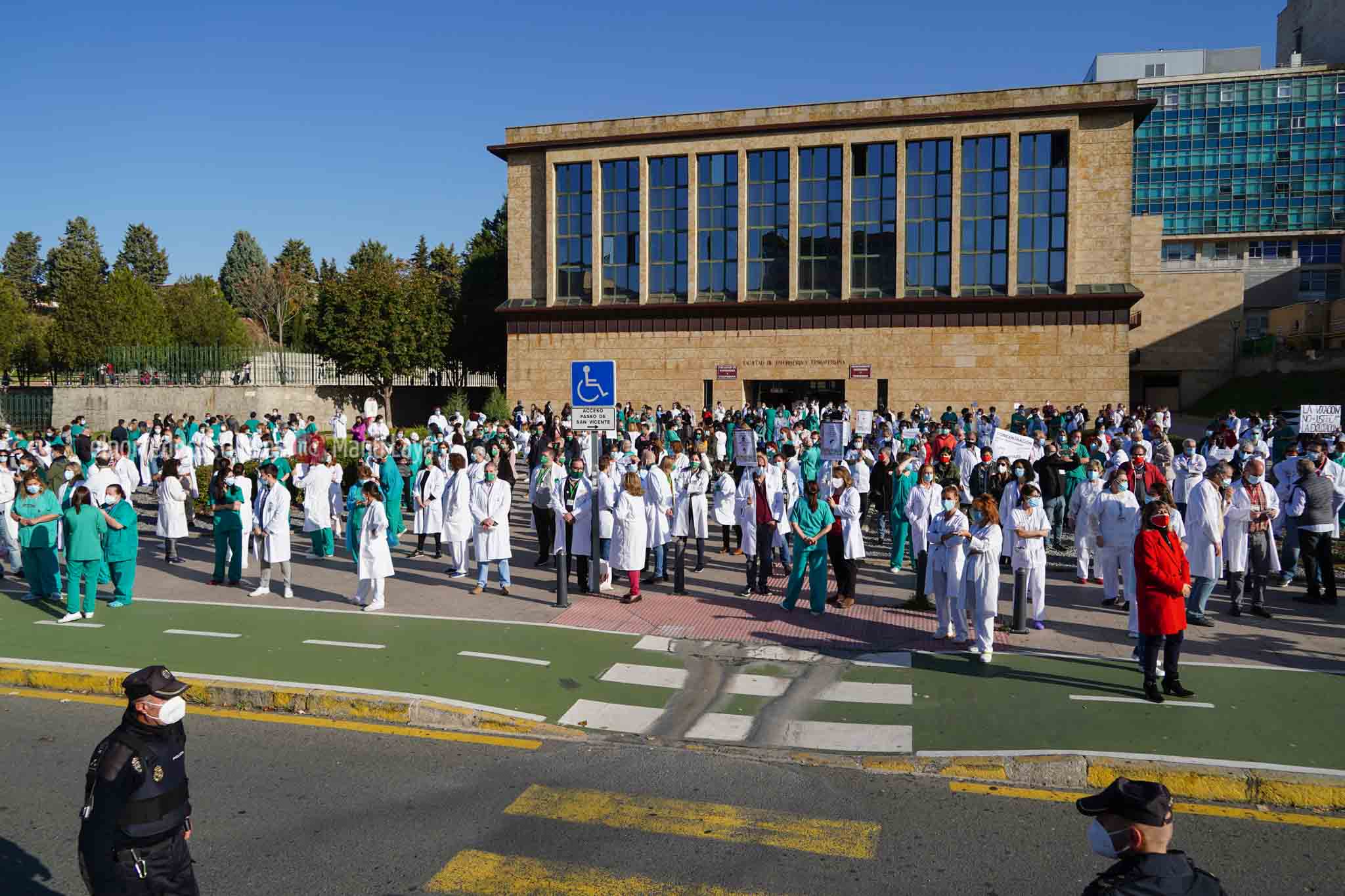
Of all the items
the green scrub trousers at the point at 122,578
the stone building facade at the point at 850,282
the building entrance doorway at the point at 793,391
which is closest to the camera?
the green scrub trousers at the point at 122,578

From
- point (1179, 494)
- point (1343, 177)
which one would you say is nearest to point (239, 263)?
point (1343, 177)

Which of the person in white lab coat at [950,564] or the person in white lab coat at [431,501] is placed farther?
the person in white lab coat at [431,501]

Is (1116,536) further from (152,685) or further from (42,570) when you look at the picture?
(42,570)

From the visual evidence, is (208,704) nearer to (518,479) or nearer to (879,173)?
(518,479)

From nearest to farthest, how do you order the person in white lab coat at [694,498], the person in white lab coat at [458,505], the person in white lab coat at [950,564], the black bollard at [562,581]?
1. the person in white lab coat at [950,564]
2. the black bollard at [562,581]
3. the person in white lab coat at [458,505]
4. the person in white lab coat at [694,498]

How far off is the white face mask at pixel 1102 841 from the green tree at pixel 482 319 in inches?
1824

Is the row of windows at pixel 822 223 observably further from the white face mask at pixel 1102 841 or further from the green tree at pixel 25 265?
the green tree at pixel 25 265

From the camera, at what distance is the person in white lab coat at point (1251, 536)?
11836 millimetres

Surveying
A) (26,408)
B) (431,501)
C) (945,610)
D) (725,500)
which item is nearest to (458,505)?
(431,501)

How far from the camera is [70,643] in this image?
10500 mm

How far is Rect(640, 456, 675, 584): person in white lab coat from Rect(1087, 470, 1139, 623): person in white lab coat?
5.81 metres

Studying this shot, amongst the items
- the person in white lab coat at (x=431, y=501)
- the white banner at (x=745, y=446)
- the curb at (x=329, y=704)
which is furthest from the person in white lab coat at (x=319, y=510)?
the white banner at (x=745, y=446)

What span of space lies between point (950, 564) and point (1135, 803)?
7.46 meters

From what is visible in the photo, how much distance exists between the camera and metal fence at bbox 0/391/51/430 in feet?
128
